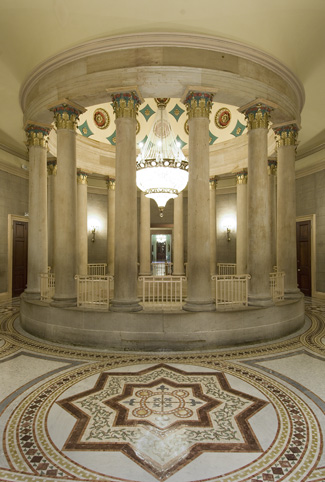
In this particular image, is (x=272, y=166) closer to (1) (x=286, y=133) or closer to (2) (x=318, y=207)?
(2) (x=318, y=207)

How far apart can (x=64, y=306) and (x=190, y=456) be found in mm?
4632

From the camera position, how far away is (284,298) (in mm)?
8133

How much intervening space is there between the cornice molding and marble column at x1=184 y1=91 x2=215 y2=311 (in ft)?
3.02

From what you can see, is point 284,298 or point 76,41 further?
point 284,298

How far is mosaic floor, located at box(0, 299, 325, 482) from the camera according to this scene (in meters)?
2.81

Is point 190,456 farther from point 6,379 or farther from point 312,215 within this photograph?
point 312,215

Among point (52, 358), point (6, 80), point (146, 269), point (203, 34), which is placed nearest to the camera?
point (52, 358)

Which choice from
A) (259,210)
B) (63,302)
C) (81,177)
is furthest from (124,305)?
(81,177)

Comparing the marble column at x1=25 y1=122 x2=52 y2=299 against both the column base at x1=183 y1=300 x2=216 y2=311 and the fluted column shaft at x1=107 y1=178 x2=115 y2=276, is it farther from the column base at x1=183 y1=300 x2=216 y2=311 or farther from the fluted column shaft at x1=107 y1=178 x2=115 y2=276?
the fluted column shaft at x1=107 y1=178 x2=115 y2=276

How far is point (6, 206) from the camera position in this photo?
12.1 m

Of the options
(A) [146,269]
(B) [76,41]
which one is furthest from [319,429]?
(A) [146,269]

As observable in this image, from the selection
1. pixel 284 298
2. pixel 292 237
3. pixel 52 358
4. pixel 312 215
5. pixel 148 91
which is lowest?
pixel 52 358

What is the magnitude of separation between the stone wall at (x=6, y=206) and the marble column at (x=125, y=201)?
7.11 meters

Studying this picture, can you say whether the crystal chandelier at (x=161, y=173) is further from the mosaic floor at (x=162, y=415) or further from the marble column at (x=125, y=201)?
the mosaic floor at (x=162, y=415)
